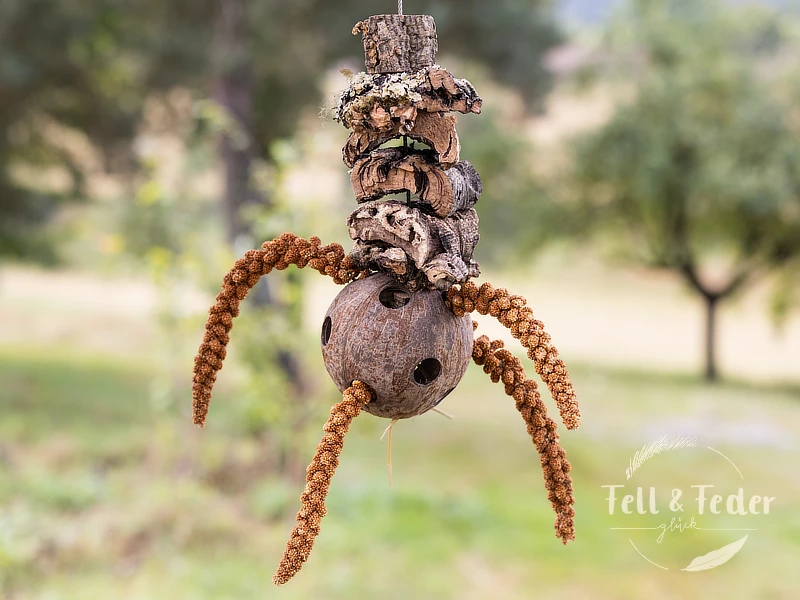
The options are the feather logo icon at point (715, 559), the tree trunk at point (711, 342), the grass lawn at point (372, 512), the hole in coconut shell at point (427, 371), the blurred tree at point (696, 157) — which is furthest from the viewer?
the tree trunk at point (711, 342)

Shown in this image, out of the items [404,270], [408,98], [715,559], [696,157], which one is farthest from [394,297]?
[696,157]

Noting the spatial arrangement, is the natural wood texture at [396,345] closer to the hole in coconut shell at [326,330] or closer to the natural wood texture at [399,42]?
the hole in coconut shell at [326,330]

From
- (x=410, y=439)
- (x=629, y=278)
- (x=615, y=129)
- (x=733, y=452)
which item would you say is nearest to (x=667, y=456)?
(x=733, y=452)

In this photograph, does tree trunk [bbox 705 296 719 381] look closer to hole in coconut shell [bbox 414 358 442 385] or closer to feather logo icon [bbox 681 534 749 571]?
feather logo icon [bbox 681 534 749 571]

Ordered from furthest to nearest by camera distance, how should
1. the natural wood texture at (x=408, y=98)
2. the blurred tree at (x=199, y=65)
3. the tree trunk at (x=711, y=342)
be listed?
1. the tree trunk at (x=711, y=342)
2. the blurred tree at (x=199, y=65)
3. the natural wood texture at (x=408, y=98)

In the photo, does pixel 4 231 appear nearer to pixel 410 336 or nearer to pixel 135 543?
pixel 135 543

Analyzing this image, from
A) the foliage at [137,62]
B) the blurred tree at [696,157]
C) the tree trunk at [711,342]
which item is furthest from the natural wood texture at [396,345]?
the tree trunk at [711,342]
